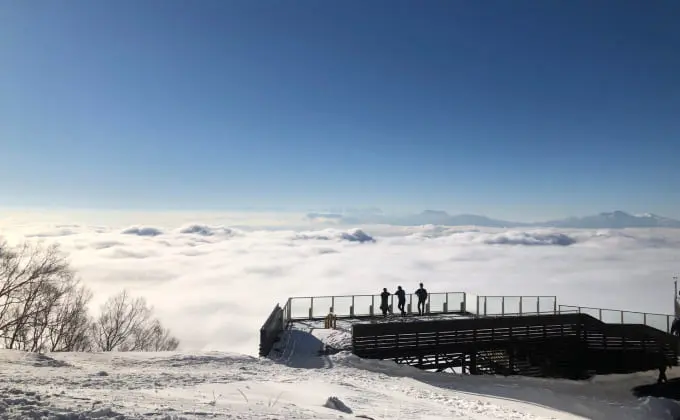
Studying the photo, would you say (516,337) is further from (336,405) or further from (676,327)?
(336,405)

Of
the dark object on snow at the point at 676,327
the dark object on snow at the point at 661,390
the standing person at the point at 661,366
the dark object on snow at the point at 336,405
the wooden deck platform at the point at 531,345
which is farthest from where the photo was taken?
the dark object on snow at the point at 676,327

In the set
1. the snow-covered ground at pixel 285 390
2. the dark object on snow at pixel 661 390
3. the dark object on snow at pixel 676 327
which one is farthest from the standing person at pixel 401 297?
the dark object on snow at pixel 676 327

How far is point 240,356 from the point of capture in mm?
17703

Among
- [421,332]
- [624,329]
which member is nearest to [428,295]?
[421,332]

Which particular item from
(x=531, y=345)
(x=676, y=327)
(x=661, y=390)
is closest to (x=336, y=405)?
(x=531, y=345)

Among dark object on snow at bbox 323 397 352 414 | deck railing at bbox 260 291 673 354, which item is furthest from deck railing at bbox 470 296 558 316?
dark object on snow at bbox 323 397 352 414

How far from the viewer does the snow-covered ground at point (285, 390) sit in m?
8.21

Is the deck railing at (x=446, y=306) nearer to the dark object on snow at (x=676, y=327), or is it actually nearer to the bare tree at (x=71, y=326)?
the dark object on snow at (x=676, y=327)

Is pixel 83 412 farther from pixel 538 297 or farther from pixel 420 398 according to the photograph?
pixel 538 297

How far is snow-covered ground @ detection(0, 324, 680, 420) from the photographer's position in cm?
821

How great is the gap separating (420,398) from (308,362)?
18.7ft

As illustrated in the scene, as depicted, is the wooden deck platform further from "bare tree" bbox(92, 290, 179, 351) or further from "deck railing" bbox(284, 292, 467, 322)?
"bare tree" bbox(92, 290, 179, 351)

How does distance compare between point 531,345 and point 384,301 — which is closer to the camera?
point 531,345

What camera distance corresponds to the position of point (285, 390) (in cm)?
1223
